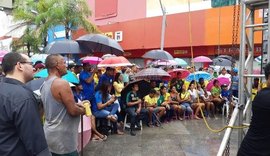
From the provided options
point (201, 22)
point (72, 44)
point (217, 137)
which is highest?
point (201, 22)

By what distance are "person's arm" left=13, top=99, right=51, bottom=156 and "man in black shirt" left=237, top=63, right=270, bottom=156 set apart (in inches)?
83.4

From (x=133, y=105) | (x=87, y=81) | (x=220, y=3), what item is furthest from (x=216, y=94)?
(x=220, y=3)

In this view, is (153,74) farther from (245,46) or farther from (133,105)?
(245,46)

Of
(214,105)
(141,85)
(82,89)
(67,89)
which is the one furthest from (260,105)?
(214,105)

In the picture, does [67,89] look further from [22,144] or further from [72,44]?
[72,44]

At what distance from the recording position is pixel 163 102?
1036 centimetres

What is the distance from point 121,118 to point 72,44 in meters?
2.36

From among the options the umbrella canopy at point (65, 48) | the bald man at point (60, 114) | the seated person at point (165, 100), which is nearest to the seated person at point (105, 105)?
the umbrella canopy at point (65, 48)

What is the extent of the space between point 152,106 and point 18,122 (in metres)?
7.58

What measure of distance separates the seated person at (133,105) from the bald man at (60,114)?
500 centimetres

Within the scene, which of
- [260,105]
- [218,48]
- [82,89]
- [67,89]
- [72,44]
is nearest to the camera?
[260,105]

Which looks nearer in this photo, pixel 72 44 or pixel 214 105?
pixel 72 44

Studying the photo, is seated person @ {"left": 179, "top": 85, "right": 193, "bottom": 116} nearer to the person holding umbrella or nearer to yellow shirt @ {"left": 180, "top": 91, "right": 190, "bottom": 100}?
yellow shirt @ {"left": 180, "top": 91, "right": 190, "bottom": 100}

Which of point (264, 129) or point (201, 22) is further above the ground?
point (201, 22)
